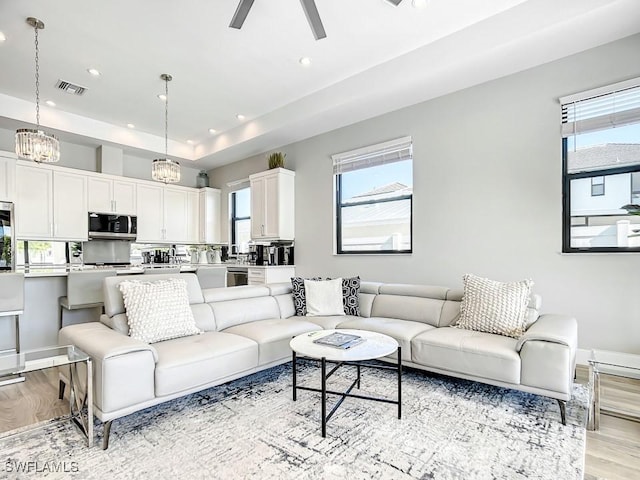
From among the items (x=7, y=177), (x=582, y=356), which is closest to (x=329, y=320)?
(x=582, y=356)

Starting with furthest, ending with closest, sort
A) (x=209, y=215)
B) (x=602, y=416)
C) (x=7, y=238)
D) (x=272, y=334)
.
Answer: (x=209, y=215) → (x=7, y=238) → (x=272, y=334) → (x=602, y=416)

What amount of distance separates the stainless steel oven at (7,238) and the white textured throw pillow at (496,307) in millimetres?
5444

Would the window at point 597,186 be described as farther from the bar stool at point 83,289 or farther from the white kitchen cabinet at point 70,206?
the white kitchen cabinet at point 70,206

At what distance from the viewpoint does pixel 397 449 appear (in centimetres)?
192

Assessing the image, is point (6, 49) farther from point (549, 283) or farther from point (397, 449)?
point (549, 283)

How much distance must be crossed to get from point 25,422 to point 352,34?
3.98 metres

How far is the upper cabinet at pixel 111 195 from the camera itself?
5644 millimetres

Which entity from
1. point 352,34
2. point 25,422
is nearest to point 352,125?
point 352,34

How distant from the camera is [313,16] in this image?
2588 millimetres

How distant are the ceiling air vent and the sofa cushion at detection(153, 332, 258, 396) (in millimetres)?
3616

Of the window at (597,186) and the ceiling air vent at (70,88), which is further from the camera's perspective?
the ceiling air vent at (70,88)

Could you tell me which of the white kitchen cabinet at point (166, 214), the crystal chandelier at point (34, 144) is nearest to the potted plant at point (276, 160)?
the white kitchen cabinet at point (166, 214)

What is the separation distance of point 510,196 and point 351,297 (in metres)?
1.94

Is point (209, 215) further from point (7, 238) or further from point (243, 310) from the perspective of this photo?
point (243, 310)
